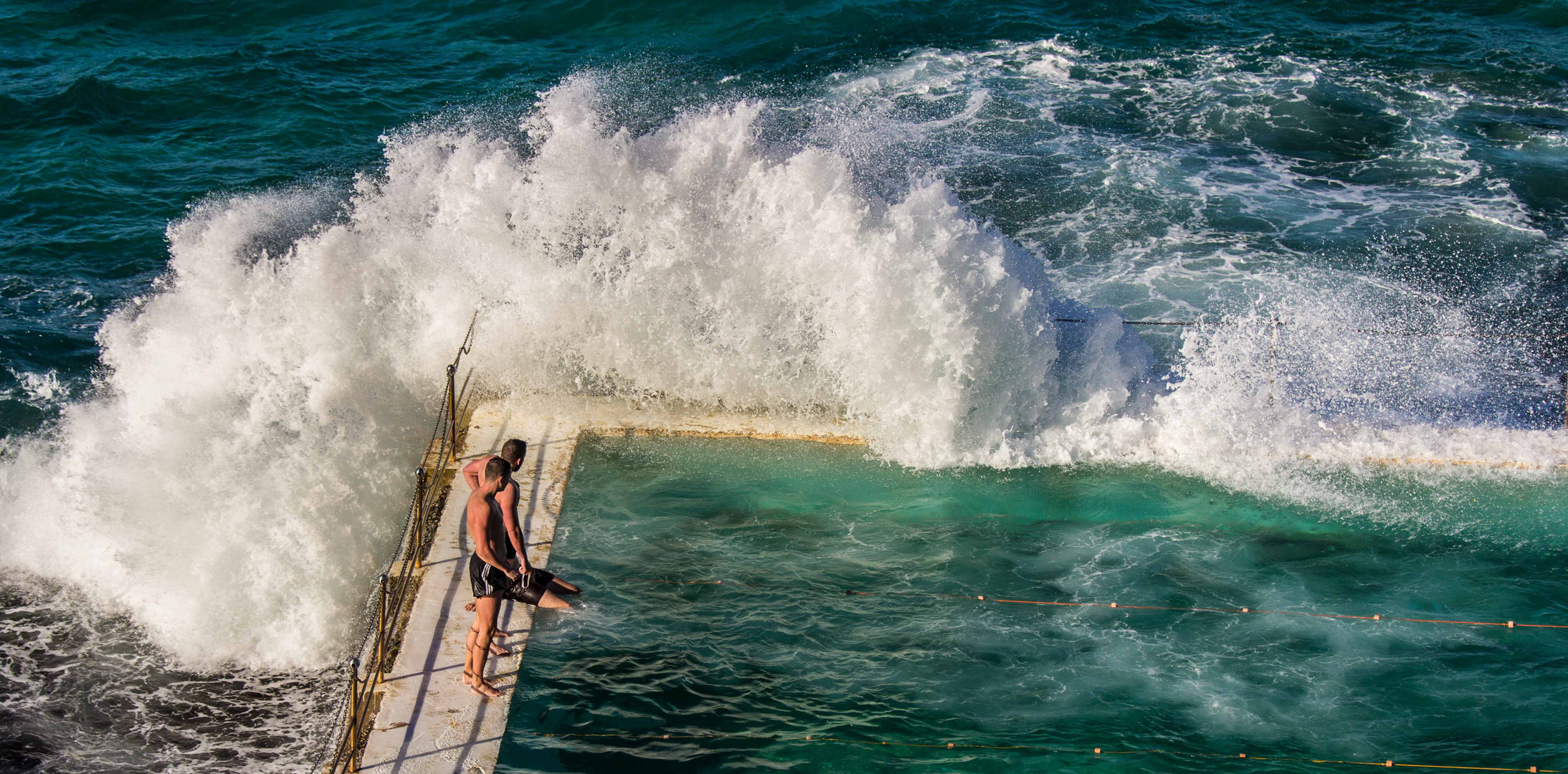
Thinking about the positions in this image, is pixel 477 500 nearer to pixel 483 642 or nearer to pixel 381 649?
pixel 483 642

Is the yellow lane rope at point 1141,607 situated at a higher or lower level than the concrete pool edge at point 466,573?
lower

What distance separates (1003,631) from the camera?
8070 mm

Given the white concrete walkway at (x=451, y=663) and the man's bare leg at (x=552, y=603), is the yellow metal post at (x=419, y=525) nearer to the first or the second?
the white concrete walkway at (x=451, y=663)

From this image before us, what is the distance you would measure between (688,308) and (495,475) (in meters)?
4.15

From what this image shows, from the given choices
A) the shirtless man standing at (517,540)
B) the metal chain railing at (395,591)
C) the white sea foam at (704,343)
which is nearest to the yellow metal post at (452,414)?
the metal chain railing at (395,591)

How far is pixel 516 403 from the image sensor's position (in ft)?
35.1

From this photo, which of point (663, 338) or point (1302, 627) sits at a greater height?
point (663, 338)

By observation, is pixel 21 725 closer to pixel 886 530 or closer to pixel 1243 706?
pixel 886 530

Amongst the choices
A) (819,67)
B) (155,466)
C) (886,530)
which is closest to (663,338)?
(886,530)

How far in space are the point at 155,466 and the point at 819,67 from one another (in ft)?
48.0

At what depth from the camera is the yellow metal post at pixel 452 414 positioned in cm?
923

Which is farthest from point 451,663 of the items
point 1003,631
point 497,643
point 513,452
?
point 1003,631

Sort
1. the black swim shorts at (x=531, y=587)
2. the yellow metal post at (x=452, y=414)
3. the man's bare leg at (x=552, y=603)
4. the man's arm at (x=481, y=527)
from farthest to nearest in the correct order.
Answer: the yellow metal post at (x=452, y=414), the man's bare leg at (x=552, y=603), the black swim shorts at (x=531, y=587), the man's arm at (x=481, y=527)

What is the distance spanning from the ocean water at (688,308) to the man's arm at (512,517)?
1655 mm
